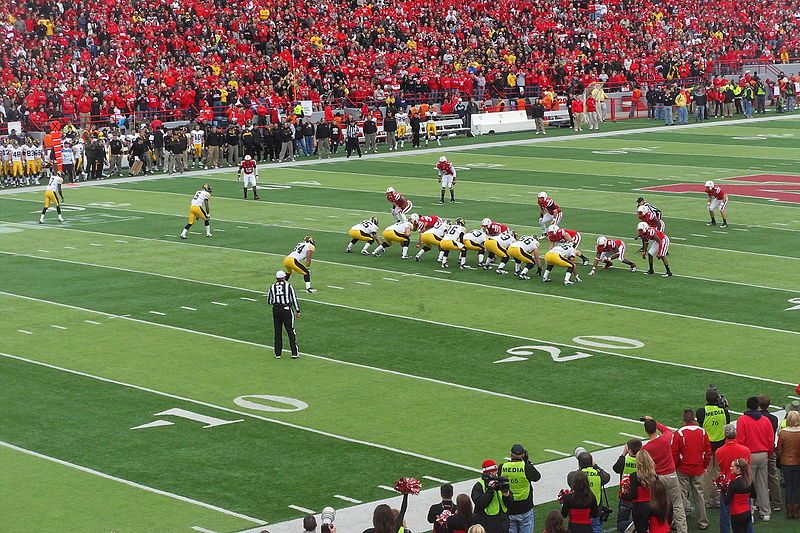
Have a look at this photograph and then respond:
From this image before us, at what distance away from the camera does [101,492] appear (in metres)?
14.2

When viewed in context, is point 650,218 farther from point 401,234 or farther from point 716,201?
point 716,201

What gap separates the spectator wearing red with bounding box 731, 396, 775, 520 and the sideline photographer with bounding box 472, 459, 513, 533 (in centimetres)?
272

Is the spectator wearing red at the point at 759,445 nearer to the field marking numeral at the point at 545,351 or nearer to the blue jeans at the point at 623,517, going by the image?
the blue jeans at the point at 623,517

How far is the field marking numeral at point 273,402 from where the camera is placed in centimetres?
1708

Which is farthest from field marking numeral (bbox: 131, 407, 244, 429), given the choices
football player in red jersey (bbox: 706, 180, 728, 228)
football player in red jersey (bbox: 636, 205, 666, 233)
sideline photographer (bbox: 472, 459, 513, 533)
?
football player in red jersey (bbox: 706, 180, 728, 228)

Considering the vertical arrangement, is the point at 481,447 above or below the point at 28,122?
below

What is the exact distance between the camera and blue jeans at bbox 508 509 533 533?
39.1ft

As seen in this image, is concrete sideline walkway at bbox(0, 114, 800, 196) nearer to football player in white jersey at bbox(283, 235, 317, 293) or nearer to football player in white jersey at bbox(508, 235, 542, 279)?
football player in white jersey at bbox(283, 235, 317, 293)

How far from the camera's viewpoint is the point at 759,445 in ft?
42.4

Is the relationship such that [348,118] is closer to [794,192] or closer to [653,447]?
[794,192]

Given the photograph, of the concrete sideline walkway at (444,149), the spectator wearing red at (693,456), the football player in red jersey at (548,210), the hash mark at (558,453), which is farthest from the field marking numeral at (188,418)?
the concrete sideline walkway at (444,149)

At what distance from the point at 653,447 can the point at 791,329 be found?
28.6ft

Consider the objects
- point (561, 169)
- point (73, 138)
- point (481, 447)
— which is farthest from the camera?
point (73, 138)

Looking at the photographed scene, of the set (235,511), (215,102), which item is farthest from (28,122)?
(235,511)
